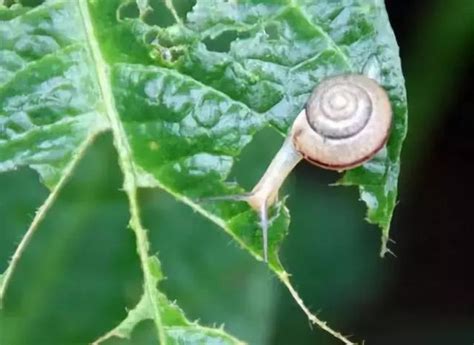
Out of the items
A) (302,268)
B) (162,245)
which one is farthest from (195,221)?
(302,268)

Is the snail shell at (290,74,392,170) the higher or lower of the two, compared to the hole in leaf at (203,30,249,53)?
lower

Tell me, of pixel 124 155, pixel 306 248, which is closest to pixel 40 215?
pixel 124 155

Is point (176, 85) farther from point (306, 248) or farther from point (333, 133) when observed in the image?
point (306, 248)

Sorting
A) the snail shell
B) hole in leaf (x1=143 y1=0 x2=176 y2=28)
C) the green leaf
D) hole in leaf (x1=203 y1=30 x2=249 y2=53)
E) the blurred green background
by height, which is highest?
hole in leaf (x1=143 y1=0 x2=176 y2=28)

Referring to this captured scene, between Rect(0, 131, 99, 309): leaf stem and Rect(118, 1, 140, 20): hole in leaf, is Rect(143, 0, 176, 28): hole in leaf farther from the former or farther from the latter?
Rect(0, 131, 99, 309): leaf stem

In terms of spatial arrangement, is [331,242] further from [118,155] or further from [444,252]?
[118,155]

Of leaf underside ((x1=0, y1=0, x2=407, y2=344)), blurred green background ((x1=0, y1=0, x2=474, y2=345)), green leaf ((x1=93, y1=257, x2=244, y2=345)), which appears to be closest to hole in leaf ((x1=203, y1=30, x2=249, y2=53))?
leaf underside ((x1=0, y1=0, x2=407, y2=344))

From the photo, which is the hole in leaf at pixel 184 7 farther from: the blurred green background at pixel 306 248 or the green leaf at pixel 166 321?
the green leaf at pixel 166 321
